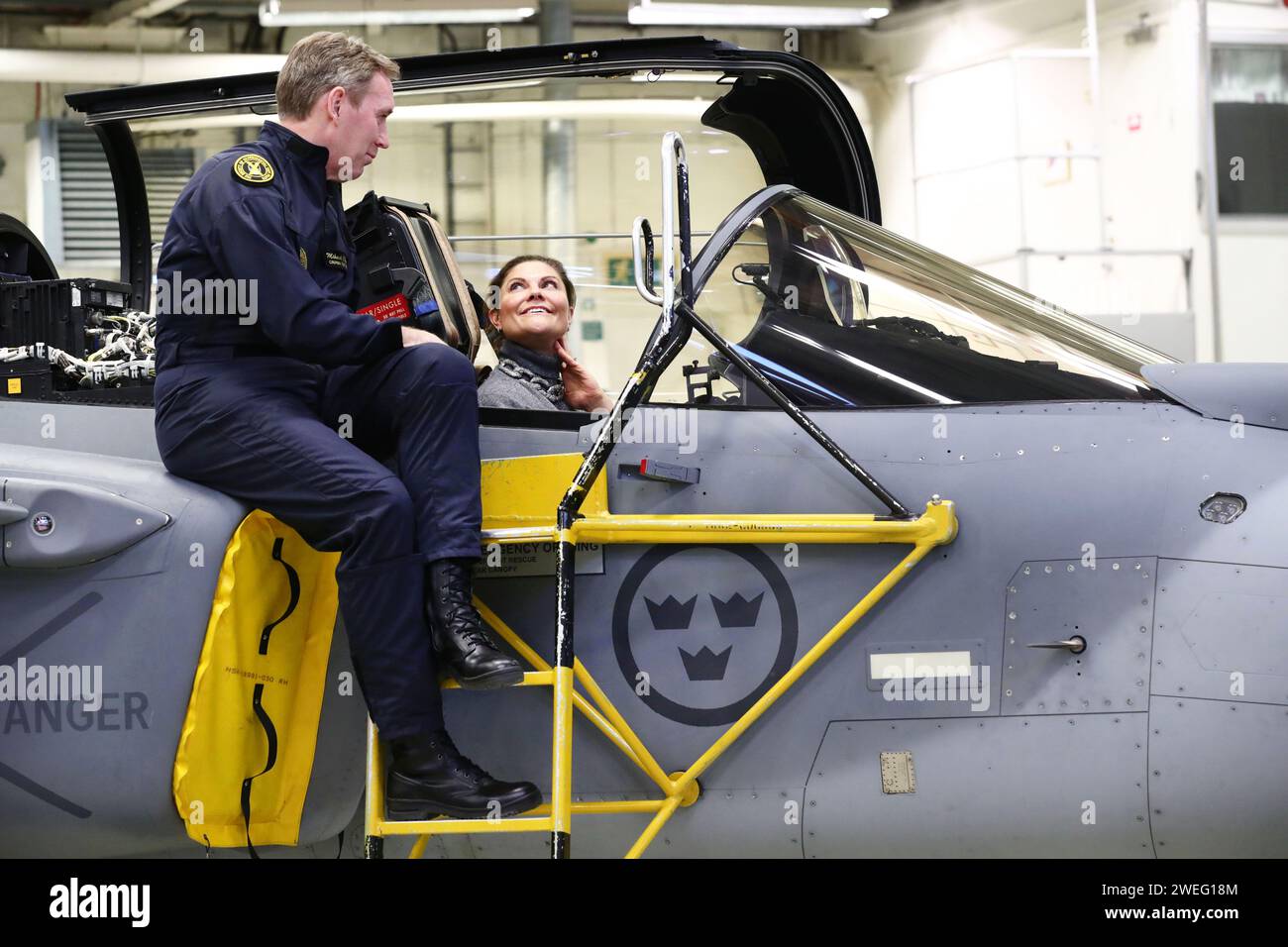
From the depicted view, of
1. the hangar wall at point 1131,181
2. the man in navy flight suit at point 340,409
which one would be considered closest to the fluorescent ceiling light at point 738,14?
the hangar wall at point 1131,181

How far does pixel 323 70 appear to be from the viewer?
10.8 feet

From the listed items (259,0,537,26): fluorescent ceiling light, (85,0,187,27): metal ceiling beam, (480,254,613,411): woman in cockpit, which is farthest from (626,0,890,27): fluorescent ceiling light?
(480,254,613,411): woman in cockpit

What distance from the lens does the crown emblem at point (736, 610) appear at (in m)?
3.21

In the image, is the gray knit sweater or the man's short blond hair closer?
the man's short blond hair

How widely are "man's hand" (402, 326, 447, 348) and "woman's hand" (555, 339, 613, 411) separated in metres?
0.69

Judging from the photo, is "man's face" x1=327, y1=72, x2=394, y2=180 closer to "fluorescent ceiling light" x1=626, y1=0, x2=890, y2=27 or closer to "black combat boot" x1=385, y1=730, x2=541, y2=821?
"black combat boot" x1=385, y1=730, x2=541, y2=821

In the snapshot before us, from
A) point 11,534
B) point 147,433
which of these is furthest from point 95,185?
point 11,534

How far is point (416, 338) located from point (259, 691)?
0.90 meters

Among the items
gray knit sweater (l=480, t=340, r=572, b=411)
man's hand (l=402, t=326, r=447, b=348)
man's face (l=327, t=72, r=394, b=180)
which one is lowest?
gray knit sweater (l=480, t=340, r=572, b=411)

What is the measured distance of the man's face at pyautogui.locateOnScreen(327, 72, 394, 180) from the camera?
3.30m

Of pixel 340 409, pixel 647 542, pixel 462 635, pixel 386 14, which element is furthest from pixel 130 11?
pixel 462 635

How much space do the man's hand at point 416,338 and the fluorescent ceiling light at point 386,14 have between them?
7.53m

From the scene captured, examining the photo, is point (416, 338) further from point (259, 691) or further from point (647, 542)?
point (259, 691)

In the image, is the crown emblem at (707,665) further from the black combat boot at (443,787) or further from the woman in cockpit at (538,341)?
the woman in cockpit at (538,341)
